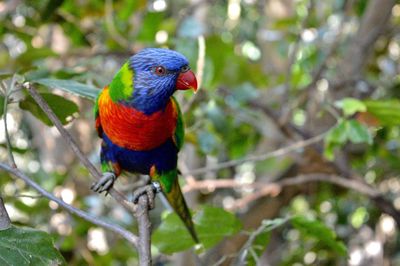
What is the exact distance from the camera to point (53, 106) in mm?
1367

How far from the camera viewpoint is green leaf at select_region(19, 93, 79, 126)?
1341mm

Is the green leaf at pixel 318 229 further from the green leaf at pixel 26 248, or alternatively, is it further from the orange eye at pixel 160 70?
the green leaf at pixel 26 248

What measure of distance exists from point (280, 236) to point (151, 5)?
140 cm

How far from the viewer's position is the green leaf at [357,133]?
1.67m

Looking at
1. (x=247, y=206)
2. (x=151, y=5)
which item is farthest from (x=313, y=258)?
(x=151, y=5)

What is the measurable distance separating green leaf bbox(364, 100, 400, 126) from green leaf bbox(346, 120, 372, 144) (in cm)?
6

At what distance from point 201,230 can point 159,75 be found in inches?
15.6

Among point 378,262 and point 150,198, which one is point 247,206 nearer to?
point 378,262

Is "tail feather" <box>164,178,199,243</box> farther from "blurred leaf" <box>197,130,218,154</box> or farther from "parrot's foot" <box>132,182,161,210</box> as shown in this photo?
"blurred leaf" <box>197,130,218,154</box>

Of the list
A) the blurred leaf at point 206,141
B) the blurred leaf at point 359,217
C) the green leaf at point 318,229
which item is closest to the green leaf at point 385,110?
the green leaf at point 318,229

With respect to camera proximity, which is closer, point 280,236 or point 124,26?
point 124,26

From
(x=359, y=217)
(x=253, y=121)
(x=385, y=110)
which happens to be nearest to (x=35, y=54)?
(x=253, y=121)

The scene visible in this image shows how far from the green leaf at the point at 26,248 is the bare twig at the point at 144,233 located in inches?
5.6

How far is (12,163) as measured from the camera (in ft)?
3.70
